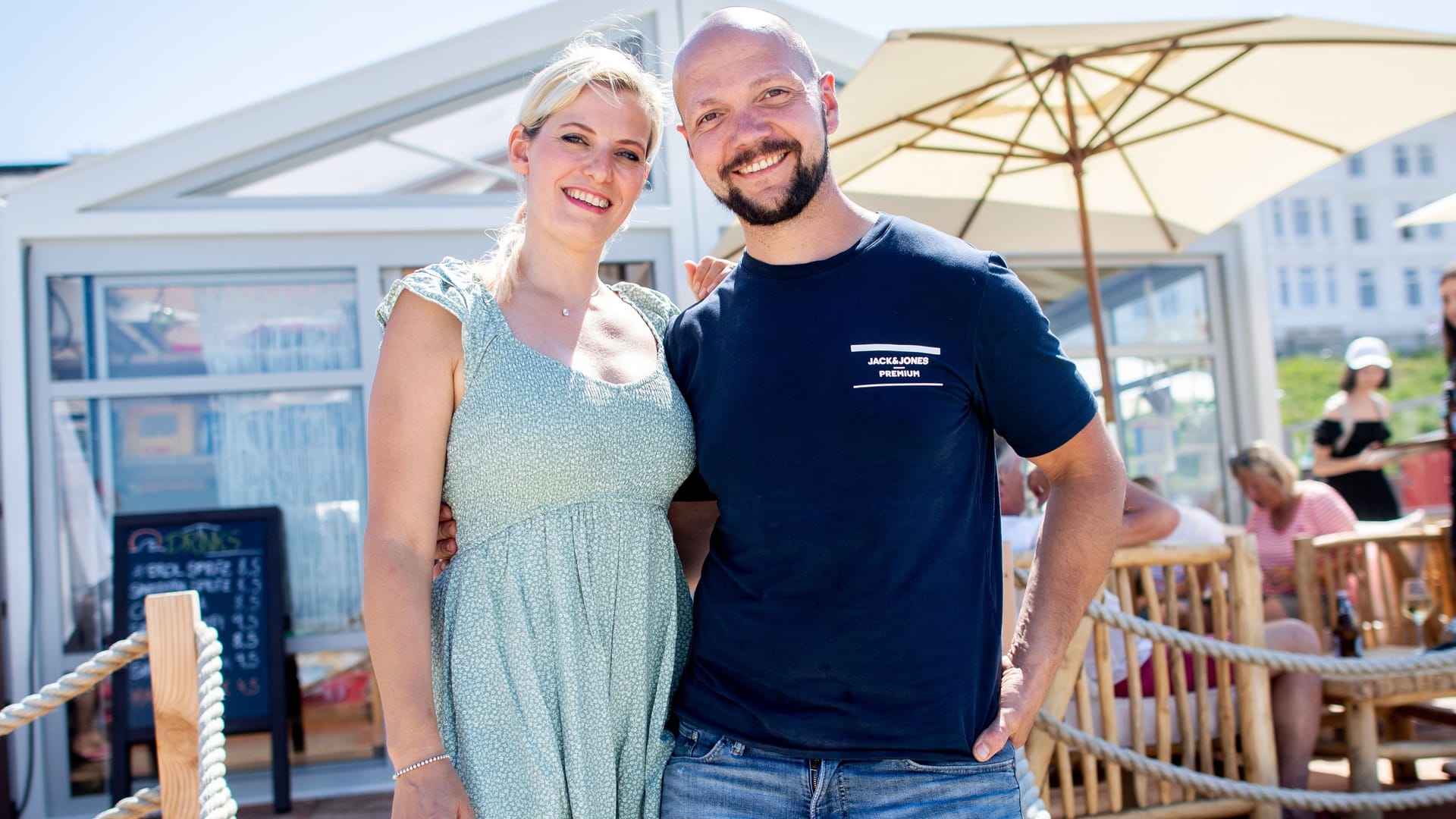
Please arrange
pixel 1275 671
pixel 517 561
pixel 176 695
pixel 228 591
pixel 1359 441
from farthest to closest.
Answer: pixel 1359 441 < pixel 228 591 < pixel 1275 671 < pixel 176 695 < pixel 517 561

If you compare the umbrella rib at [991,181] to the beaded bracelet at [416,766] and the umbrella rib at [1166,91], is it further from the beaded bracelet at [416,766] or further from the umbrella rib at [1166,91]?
the beaded bracelet at [416,766]

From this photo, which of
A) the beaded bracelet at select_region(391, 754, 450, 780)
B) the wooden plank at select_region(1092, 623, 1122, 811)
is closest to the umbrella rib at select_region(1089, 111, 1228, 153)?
the wooden plank at select_region(1092, 623, 1122, 811)

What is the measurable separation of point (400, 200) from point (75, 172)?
4.68 ft

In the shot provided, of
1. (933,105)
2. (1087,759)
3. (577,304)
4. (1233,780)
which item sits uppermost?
(933,105)

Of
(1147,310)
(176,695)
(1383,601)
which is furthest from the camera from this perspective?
(1147,310)

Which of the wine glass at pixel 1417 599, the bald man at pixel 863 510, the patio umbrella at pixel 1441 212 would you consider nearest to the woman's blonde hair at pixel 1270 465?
the wine glass at pixel 1417 599

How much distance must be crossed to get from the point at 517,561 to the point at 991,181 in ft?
13.4

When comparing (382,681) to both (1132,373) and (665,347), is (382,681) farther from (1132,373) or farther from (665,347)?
(1132,373)

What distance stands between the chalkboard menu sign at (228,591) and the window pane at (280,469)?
20cm

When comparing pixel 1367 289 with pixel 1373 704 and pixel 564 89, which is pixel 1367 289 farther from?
pixel 564 89

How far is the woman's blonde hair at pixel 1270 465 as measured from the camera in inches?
201

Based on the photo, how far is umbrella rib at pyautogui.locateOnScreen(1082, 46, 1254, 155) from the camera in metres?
4.16

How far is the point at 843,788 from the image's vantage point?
1.48 m

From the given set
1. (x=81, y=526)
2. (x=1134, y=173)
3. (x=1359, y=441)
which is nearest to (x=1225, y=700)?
(x=1134, y=173)
